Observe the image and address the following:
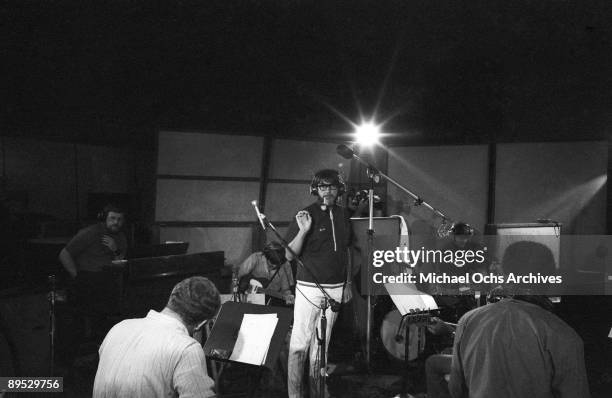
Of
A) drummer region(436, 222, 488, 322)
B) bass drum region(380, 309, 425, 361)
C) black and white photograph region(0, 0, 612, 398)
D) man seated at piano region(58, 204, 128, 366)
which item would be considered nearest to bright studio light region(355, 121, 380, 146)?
black and white photograph region(0, 0, 612, 398)

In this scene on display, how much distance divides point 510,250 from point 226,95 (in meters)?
5.69

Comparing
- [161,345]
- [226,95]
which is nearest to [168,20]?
[226,95]

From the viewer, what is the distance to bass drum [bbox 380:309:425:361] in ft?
17.5

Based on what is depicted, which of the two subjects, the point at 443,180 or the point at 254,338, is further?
the point at 443,180

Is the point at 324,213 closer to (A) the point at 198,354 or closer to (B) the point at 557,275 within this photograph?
(A) the point at 198,354

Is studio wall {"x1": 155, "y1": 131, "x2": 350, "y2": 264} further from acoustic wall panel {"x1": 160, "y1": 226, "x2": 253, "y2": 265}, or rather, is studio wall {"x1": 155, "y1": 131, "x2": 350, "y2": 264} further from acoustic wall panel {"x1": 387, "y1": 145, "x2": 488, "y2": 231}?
acoustic wall panel {"x1": 387, "y1": 145, "x2": 488, "y2": 231}

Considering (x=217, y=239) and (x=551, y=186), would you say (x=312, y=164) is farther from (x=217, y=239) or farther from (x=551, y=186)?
(x=551, y=186)

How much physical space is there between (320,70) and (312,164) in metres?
1.60

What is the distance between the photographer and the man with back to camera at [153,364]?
80.4 inches

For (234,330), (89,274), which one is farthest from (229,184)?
(234,330)

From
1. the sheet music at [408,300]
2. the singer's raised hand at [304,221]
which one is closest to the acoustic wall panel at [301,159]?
the singer's raised hand at [304,221]

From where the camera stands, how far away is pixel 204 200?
722 cm

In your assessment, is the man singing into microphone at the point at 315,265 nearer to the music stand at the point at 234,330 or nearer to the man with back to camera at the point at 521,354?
the music stand at the point at 234,330

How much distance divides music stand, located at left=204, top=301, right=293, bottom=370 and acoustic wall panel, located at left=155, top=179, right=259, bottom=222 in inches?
152
